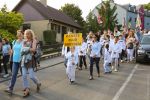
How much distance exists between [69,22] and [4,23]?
17.1m

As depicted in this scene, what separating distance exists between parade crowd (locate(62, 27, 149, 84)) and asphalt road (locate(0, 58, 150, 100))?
1.79 feet

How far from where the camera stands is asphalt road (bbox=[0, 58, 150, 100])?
35.8 feet

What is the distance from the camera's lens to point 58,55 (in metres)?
29.0

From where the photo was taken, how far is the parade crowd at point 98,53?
14.2 m

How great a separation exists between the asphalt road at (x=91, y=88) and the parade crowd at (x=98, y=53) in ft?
1.79

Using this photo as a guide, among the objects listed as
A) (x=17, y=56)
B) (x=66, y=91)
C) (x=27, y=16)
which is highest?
(x=27, y=16)

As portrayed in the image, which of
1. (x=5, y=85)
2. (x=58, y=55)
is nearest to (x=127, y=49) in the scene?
(x=58, y=55)

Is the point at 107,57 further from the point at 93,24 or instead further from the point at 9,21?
the point at 93,24

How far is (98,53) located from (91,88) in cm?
302

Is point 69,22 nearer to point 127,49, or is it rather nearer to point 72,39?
point 127,49

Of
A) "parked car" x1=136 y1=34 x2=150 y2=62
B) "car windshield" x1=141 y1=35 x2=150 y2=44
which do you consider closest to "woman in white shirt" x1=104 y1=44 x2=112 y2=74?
"parked car" x1=136 y1=34 x2=150 y2=62

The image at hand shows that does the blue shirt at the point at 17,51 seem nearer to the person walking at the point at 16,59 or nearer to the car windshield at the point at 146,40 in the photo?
the person walking at the point at 16,59

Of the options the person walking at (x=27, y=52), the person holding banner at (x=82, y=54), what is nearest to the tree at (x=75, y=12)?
the person holding banner at (x=82, y=54)

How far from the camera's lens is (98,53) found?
15312 millimetres
